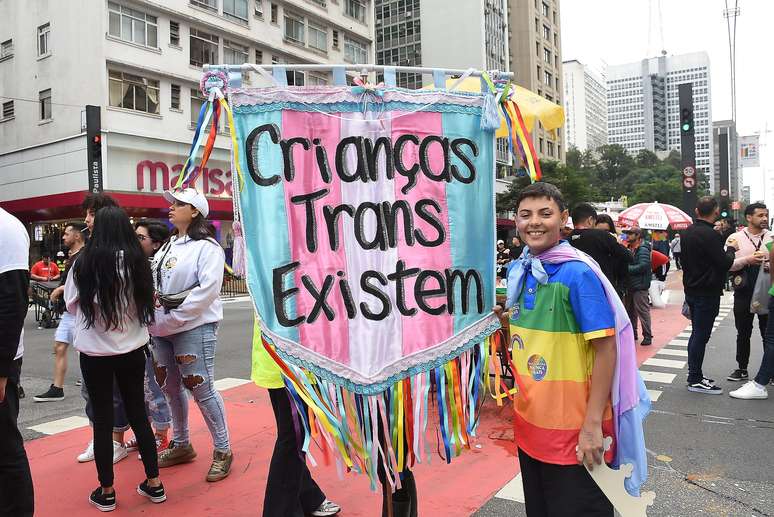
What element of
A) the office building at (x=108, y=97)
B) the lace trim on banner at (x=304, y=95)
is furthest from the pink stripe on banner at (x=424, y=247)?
the office building at (x=108, y=97)

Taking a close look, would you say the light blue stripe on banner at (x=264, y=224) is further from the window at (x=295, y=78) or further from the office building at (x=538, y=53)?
the office building at (x=538, y=53)

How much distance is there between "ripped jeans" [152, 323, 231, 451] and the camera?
373 centimetres

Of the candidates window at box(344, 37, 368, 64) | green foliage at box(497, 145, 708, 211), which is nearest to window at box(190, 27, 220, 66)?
window at box(344, 37, 368, 64)

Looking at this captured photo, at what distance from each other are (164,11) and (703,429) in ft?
84.3

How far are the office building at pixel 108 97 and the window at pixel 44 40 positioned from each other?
5cm

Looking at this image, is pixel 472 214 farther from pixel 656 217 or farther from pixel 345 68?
pixel 656 217

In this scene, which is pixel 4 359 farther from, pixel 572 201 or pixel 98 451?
pixel 572 201

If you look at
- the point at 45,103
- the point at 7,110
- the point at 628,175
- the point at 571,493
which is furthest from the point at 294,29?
the point at 628,175

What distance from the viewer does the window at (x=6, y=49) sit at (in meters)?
25.2

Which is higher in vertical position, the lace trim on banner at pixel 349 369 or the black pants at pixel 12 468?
the lace trim on banner at pixel 349 369

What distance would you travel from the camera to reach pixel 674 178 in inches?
2975

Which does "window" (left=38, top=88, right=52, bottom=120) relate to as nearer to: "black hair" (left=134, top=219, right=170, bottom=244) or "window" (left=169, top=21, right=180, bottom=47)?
"window" (left=169, top=21, right=180, bottom=47)

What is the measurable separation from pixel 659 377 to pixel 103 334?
19.8 ft

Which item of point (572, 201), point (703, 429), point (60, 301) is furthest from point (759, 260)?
point (572, 201)
